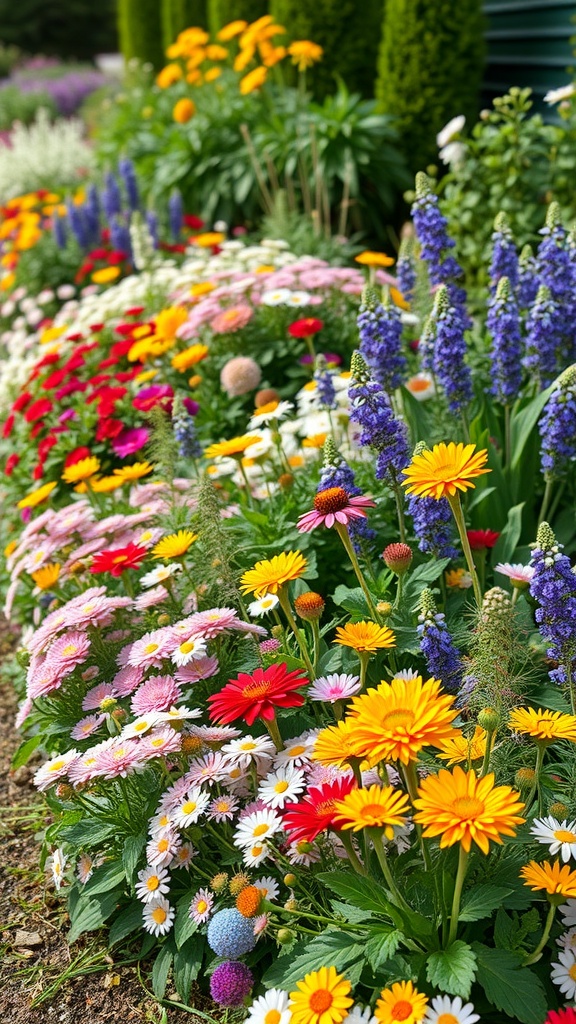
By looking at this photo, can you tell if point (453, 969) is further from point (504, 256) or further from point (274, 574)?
point (504, 256)

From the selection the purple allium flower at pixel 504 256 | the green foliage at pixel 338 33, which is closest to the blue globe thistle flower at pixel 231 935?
the purple allium flower at pixel 504 256

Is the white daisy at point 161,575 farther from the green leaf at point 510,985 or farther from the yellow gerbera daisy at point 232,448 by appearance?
the green leaf at point 510,985

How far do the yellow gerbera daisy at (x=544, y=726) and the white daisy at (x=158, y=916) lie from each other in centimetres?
87

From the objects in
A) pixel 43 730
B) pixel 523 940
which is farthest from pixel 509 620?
pixel 43 730

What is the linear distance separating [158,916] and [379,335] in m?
1.58

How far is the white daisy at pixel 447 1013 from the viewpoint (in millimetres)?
1483

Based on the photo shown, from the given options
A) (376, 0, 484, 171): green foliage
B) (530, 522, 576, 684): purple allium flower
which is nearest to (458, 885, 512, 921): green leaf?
(530, 522, 576, 684): purple allium flower

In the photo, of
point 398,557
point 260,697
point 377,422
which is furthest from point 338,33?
point 260,697

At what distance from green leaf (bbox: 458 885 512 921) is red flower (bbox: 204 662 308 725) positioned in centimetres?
46

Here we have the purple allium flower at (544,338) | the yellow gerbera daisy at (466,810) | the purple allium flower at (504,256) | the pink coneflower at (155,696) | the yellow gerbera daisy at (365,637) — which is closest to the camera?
the yellow gerbera daisy at (466,810)

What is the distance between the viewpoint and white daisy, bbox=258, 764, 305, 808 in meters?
1.86

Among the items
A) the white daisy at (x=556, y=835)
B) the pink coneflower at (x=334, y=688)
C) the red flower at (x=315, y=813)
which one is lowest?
the white daisy at (x=556, y=835)

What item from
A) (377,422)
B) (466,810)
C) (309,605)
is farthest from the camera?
(377,422)

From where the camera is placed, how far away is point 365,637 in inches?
74.2
